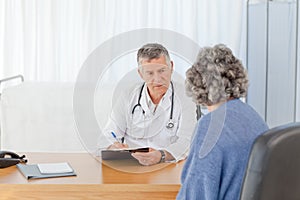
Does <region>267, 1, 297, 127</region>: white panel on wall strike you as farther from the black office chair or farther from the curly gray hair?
the black office chair

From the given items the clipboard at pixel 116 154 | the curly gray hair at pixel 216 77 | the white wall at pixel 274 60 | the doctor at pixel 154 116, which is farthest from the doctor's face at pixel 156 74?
the white wall at pixel 274 60

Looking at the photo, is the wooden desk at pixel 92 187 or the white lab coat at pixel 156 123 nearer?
the wooden desk at pixel 92 187

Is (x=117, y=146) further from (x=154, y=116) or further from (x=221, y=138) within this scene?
(x=221, y=138)

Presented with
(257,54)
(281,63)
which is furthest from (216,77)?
(257,54)

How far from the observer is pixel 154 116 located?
82.1 inches

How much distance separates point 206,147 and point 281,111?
7.21 ft

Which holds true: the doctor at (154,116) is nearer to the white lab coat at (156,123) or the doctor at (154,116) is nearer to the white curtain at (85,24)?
the white lab coat at (156,123)

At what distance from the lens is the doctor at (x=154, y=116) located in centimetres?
202

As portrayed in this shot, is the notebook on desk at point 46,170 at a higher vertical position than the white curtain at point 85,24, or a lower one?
lower

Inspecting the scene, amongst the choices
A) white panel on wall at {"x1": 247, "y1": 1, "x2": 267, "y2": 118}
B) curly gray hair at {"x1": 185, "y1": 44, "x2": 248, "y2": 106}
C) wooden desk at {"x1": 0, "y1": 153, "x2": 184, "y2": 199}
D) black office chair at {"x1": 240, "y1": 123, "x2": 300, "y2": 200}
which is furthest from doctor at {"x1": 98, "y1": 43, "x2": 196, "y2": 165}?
white panel on wall at {"x1": 247, "y1": 1, "x2": 267, "y2": 118}

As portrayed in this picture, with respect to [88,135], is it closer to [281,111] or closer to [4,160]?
[4,160]

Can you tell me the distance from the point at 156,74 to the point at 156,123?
23cm

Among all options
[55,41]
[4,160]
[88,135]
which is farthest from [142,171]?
[55,41]

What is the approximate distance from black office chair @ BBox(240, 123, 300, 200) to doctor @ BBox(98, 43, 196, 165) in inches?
31.5
